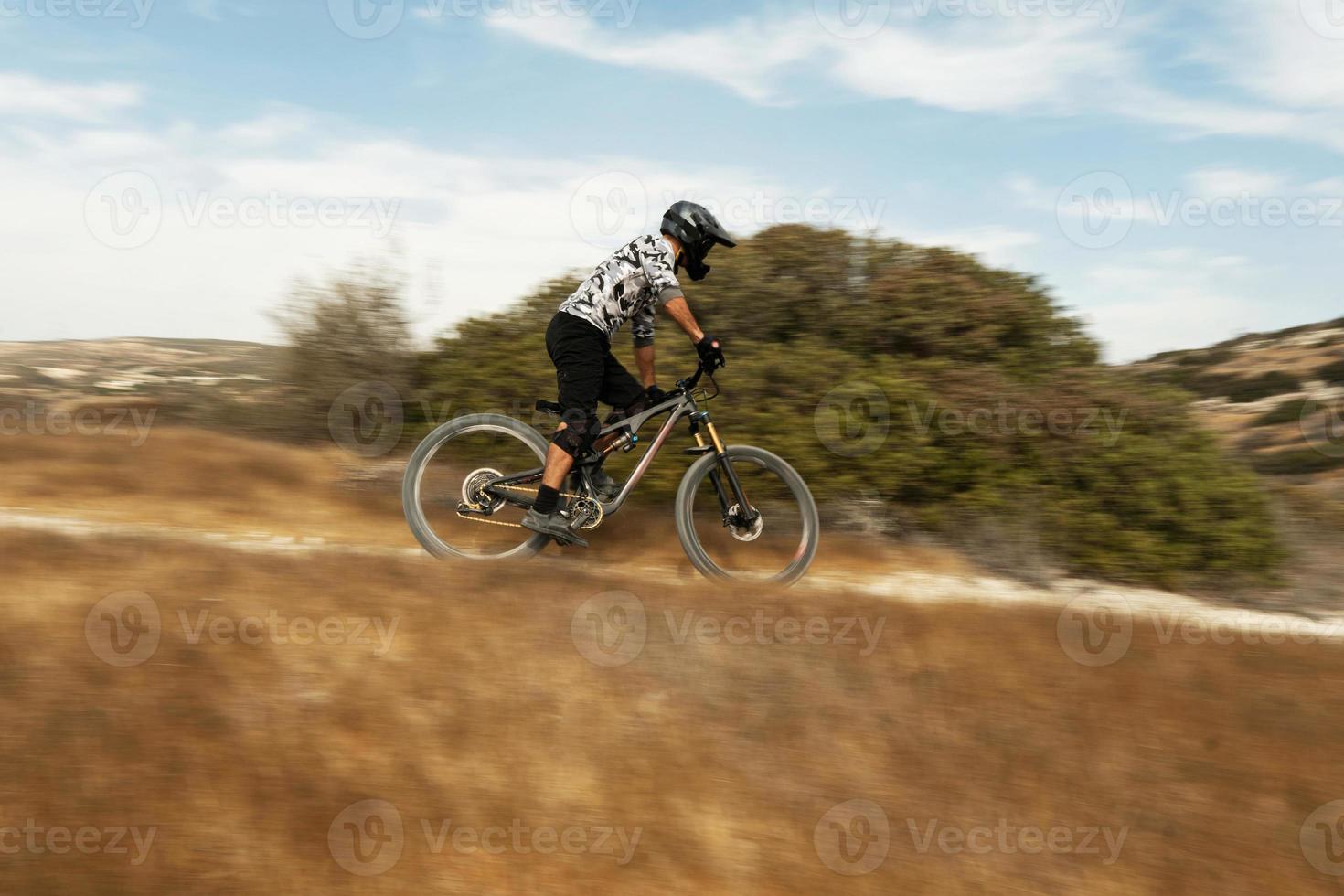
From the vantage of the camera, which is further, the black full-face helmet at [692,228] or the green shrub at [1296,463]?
the green shrub at [1296,463]

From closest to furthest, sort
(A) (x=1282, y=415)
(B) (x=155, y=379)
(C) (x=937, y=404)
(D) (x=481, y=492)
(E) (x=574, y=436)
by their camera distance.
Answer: (E) (x=574, y=436) → (D) (x=481, y=492) → (C) (x=937, y=404) → (B) (x=155, y=379) → (A) (x=1282, y=415)

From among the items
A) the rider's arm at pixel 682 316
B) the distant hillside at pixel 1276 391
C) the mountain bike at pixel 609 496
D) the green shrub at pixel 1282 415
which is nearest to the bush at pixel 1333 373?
the distant hillside at pixel 1276 391

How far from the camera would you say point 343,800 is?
3.65m

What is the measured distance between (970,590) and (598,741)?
3.45 m

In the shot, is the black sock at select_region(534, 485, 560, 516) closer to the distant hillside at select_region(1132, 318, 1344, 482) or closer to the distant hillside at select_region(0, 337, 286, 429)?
the distant hillside at select_region(0, 337, 286, 429)

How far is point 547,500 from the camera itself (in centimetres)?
566

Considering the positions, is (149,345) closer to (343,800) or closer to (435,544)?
(435,544)

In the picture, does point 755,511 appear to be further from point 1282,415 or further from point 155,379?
point 1282,415

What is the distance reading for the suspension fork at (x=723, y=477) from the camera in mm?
5801

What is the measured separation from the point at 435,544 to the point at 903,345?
14.3 ft

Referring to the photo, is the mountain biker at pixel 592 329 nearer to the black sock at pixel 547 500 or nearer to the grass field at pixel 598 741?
the black sock at pixel 547 500

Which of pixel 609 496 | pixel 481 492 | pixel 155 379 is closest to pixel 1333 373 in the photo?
pixel 609 496

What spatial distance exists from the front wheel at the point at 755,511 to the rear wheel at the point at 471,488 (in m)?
0.95

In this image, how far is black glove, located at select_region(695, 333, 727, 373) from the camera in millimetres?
5484
